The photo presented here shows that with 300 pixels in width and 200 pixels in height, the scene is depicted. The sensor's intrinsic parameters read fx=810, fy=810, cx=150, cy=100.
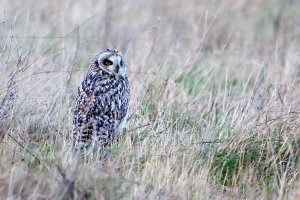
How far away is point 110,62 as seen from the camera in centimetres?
677

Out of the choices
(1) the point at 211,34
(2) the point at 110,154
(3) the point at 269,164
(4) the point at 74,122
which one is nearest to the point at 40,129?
(4) the point at 74,122

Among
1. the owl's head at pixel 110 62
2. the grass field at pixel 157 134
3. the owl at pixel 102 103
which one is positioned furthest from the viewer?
the owl's head at pixel 110 62

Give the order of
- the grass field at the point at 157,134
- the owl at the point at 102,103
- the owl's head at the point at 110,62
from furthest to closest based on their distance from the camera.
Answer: the owl's head at the point at 110,62
the owl at the point at 102,103
the grass field at the point at 157,134

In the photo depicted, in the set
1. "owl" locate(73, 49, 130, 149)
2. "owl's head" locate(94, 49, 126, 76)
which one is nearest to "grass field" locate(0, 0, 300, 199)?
"owl" locate(73, 49, 130, 149)

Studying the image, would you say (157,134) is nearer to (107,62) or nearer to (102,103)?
(102,103)

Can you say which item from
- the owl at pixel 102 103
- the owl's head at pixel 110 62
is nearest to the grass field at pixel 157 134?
the owl at pixel 102 103

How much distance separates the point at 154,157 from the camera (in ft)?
19.2

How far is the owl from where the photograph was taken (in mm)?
6258

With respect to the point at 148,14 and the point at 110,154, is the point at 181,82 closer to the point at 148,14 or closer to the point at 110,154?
the point at 110,154

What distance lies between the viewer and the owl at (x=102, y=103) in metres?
6.26

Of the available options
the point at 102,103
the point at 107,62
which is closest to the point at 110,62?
the point at 107,62

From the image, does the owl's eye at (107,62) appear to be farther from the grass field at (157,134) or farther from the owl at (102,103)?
the grass field at (157,134)

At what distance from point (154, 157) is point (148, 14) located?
6143 mm

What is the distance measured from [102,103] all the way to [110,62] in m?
0.45
